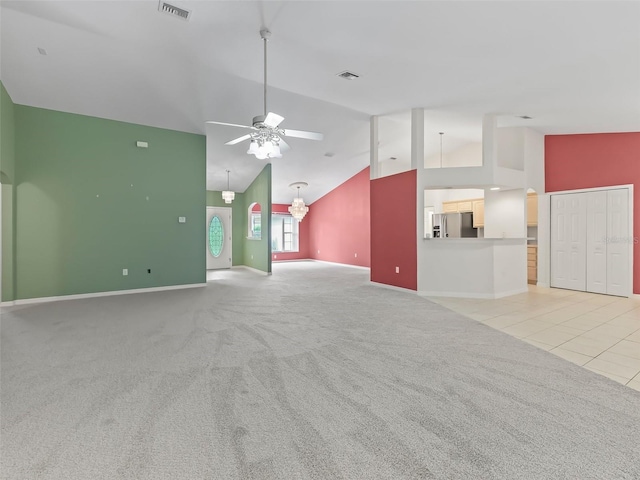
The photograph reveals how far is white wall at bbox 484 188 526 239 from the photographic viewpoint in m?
6.30

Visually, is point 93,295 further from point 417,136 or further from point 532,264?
point 532,264

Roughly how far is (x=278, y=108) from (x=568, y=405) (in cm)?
570

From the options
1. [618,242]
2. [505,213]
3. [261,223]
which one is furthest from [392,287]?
[261,223]

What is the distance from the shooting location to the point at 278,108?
5.73 m

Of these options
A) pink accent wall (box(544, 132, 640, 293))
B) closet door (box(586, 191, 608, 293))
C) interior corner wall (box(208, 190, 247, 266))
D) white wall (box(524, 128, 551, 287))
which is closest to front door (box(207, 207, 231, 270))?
interior corner wall (box(208, 190, 247, 266))

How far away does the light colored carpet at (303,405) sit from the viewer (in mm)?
1527

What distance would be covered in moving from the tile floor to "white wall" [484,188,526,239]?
4.48ft

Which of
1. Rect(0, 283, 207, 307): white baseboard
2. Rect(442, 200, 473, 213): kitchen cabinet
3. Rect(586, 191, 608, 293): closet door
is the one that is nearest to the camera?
Rect(0, 283, 207, 307): white baseboard

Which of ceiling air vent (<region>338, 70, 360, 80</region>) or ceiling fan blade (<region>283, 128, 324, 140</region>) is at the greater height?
ceiling air vent (<region>338, 70, 360, 80</region>)

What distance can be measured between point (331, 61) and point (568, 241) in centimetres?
601

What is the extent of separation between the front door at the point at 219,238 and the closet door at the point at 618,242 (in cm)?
1003

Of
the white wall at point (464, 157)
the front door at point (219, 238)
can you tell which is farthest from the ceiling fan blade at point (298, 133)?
the front door at point (219, 238)

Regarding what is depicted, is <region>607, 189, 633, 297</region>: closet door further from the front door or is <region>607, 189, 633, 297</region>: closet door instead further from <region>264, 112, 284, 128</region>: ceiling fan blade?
the front door

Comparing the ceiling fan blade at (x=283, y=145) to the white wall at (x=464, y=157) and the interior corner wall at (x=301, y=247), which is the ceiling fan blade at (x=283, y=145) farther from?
the interior corner wall at (x=301, y=247)
